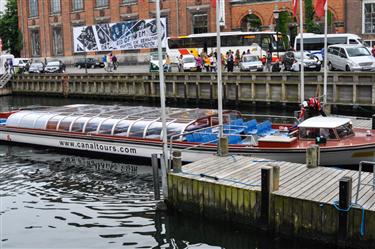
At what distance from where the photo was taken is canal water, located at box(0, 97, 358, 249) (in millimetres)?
14430

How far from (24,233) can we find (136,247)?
367cm

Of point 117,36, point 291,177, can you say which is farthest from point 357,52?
point 117,36

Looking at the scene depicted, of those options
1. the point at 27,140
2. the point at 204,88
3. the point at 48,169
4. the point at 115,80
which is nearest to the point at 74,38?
the point at 115,80

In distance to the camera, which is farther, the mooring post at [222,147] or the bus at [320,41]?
the bus at [320,41]

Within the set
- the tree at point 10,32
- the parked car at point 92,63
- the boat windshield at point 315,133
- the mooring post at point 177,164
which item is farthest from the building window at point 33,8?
the mooring post at point 177,164

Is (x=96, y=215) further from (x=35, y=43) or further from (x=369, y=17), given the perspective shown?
(x=35, y=43)

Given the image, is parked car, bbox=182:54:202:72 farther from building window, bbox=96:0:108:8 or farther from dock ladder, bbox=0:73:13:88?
building window, bbox=96:0:108:8

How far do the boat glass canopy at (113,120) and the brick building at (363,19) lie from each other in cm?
3496

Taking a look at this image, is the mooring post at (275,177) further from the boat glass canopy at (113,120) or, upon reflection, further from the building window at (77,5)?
the building window at (77,5)

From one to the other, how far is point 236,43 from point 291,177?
4058 centimetres

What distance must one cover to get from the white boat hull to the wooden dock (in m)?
2.01

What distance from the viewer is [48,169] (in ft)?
77.2

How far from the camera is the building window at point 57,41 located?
260 feet

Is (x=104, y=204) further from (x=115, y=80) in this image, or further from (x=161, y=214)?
(x=115, y=80)
